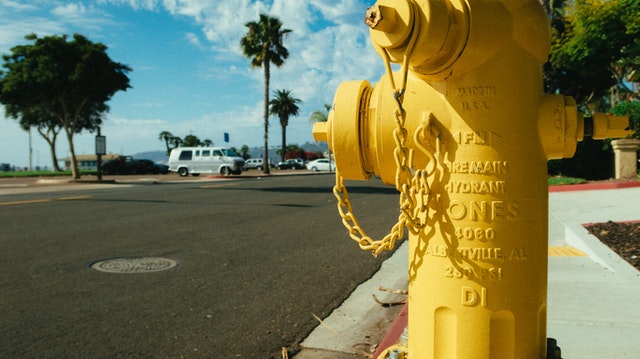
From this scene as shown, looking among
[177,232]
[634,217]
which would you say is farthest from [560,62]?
Answer: [177,232]

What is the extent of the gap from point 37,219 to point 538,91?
911cm

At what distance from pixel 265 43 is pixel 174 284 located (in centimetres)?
3333

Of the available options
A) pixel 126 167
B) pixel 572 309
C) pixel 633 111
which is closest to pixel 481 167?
pixel 572 309

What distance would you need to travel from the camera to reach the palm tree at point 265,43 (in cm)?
3603

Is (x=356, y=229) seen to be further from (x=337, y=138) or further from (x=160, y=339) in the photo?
(x=160, y=339)

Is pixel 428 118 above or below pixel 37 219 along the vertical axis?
above

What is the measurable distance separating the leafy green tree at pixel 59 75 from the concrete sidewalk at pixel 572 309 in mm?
23376

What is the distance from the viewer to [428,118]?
5.31 feet

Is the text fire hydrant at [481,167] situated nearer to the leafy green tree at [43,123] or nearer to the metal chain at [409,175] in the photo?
the metal chain at [409,175]

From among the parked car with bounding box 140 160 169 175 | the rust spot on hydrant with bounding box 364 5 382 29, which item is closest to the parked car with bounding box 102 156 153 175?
the parked car with bounding box 140 160 169 175

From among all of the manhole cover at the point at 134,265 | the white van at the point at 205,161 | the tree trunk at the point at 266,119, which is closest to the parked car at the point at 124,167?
the white van at the point at 205,161

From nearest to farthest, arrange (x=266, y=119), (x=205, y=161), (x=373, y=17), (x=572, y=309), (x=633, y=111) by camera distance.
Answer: (x=373, y=17) < (x=572, y=309) < (x=633, y=111) < (x=205, y=161) < (x=266, y=119)

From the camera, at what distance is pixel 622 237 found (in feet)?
17.1

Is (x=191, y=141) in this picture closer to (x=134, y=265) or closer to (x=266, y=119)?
(x=266, y=119)
